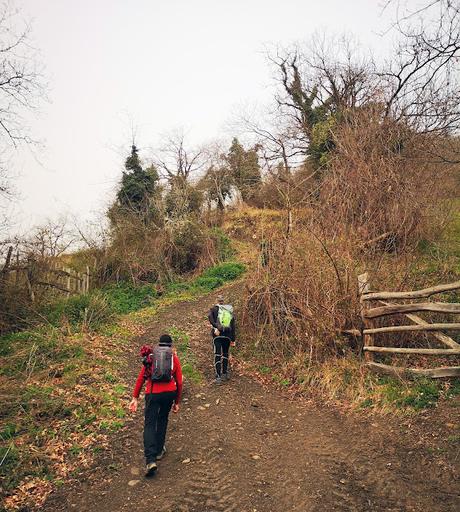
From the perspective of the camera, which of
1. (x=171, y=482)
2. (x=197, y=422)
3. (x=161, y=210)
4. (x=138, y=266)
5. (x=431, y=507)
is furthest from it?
(x=161, y=210)

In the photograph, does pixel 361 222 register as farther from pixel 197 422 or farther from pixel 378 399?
pixel 197 422

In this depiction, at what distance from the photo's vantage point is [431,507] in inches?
150

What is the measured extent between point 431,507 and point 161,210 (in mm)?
17452

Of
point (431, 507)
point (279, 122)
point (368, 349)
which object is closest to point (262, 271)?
point (368, 349)

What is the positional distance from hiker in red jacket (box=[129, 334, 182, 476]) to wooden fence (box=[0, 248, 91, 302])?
26.1ft

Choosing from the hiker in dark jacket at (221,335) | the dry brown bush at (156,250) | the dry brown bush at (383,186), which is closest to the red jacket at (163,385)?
the hiker in dark jacket at (221,335)

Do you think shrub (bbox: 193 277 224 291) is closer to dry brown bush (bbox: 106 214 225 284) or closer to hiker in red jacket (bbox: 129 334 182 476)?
dry brown bush (bbox: 106 214 225 284)

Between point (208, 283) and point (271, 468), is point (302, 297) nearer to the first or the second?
point (271, 468)

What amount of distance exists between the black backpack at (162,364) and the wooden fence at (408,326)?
11.9 ft

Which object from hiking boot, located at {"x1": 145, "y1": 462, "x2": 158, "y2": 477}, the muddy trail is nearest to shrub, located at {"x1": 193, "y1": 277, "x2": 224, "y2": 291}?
the muddy trail

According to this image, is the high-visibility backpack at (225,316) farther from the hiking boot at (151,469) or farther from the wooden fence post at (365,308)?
the hiking boot at (151,469)

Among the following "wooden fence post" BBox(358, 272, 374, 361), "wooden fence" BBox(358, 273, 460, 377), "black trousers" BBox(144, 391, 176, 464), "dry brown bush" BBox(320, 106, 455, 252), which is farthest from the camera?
"dry brown bush" BBox(320, 106, 455, 252)

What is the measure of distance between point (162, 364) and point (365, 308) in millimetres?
3949

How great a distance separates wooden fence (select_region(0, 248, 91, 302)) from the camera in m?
11.8
